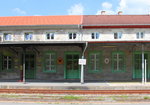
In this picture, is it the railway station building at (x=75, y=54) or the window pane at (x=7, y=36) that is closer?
the railway station building at (x=75, y=54)

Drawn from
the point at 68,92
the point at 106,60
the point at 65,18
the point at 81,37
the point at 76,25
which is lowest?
the point at 68,92

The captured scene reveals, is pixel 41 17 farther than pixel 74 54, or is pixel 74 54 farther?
pixel 41 17

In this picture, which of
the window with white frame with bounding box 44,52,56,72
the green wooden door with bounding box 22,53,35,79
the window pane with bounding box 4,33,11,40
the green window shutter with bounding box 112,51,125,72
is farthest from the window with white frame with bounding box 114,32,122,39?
the window pane with bounding box 4,33,11,40

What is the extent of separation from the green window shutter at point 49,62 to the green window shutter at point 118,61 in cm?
533

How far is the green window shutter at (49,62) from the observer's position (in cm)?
1700

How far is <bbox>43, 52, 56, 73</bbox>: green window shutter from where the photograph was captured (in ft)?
55.8

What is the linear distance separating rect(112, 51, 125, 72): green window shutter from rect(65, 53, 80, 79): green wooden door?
10.5ft

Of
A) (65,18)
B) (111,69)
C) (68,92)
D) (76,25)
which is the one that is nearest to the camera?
(68,92)

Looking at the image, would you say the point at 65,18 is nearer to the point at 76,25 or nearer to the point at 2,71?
the point at 76,25

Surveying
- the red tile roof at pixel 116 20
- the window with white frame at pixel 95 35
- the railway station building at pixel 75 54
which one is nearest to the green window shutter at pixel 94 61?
the railway station building at pixel 75 54

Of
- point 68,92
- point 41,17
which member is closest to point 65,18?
point 41,17

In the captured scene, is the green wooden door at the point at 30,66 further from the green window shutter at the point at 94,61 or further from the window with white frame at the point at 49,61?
the green window shutter at the point at 94,61

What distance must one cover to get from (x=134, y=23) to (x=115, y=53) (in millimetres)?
3708

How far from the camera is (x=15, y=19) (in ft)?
69.8
